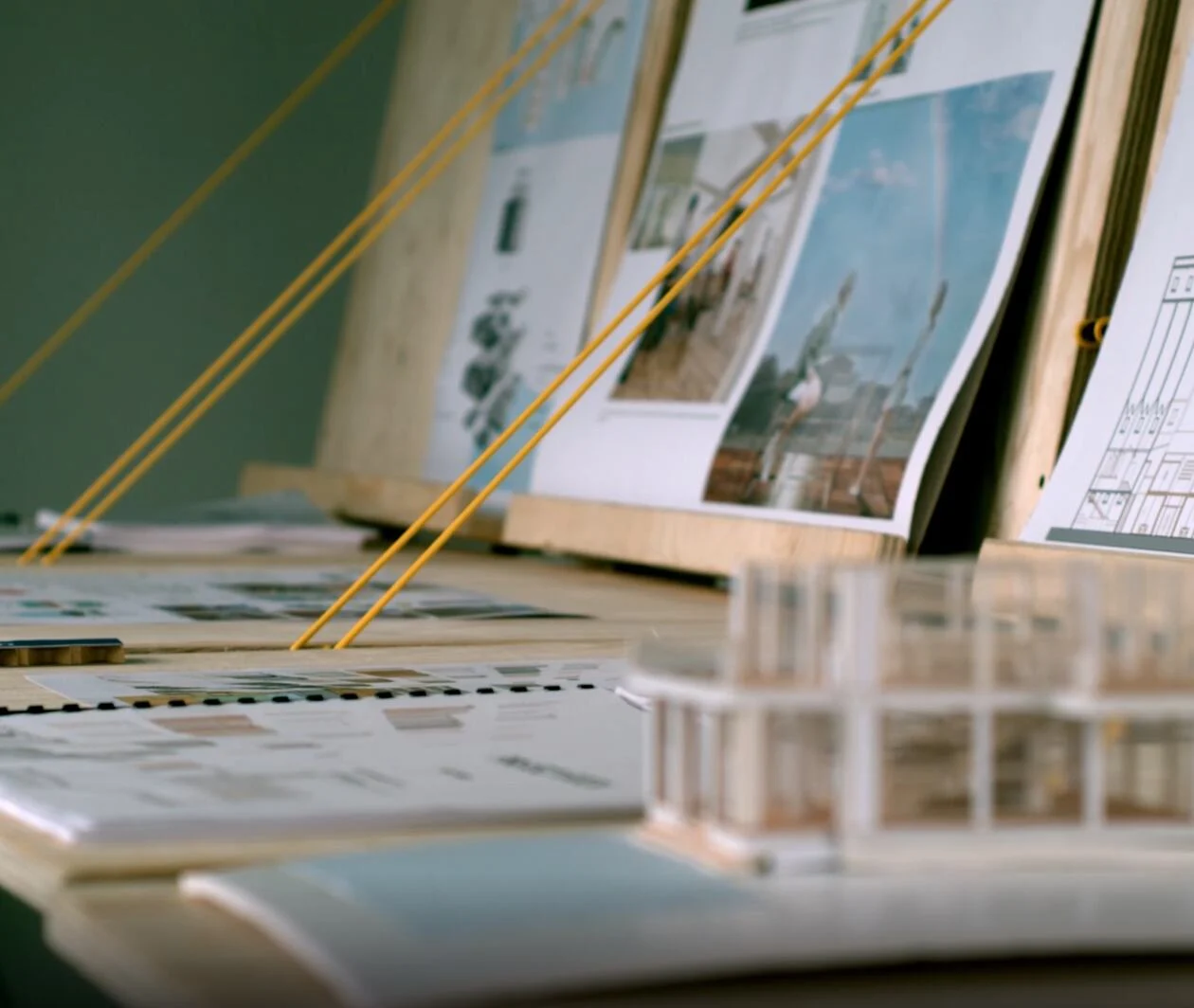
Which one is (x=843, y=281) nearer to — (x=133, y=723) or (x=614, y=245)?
(x=614, y=245)

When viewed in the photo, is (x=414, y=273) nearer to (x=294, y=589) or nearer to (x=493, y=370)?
(x=493, y=370)

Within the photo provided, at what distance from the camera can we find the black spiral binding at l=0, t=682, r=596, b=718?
0.94m

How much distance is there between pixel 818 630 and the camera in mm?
579

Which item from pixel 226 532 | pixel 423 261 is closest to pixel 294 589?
pixel 226 532

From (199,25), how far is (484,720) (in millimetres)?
2453

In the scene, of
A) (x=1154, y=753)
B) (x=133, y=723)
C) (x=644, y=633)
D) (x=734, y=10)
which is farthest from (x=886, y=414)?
(x=1154, y=753)

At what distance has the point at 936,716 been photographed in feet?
1.97

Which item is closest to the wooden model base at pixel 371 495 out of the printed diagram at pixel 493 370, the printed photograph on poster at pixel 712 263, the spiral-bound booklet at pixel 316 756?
the printed diagram at pixel 493 370

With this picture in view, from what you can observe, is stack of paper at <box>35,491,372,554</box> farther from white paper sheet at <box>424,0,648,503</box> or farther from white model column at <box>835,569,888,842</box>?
white model column at <box>835,569,888,842</box>

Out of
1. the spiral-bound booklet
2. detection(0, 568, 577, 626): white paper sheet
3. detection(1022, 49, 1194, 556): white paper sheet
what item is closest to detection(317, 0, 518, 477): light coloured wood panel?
detection(0, 568, 577, 626): white paper sheet

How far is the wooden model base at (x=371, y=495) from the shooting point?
2.09 metres

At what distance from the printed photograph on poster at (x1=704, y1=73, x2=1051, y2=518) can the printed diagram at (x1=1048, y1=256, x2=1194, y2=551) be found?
21cm

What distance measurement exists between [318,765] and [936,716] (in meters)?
0.29

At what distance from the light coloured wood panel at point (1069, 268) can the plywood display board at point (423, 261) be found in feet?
2.36
